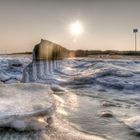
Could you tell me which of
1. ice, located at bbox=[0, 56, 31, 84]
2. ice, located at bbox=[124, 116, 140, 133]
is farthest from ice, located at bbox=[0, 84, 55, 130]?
ice, located at bbox=[0, 56, 31, 84]

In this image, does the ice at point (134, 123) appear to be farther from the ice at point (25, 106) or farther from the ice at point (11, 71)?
the ice at point (11, 71)

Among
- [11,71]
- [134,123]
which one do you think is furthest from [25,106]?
[11,71]

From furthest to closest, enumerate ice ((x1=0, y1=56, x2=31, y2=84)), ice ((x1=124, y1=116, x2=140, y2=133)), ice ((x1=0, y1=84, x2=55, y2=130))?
1. ice ((x1=0, y1=56, x2=31, y2=84))
2. ice ((x1=124, y1=116, x2=140, y2=133))
3. ice ((x1=0, y1=84, x2=55, y2=130))

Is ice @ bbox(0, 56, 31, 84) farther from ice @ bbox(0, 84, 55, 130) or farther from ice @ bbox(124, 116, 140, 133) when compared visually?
ice @ bbox(124, 116, 140, 133)

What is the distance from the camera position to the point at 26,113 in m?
3.43

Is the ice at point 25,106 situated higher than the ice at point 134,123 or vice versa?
the ice at point 25,106

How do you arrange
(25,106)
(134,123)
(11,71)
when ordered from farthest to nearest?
1. (11,71)
2. (134,123)
3. (25,106)

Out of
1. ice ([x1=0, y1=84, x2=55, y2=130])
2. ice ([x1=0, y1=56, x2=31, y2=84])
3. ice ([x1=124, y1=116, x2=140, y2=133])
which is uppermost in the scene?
ice ([x1=0, y1=84, x2=55, y2=130])

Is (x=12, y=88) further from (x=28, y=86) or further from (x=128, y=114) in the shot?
(x=128, y=114)

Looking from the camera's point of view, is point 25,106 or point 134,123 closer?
point 25,106

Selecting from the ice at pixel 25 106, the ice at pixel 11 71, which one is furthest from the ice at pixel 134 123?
the ice at pixel 11 71

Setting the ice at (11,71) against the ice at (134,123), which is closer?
the ice at (134,123)

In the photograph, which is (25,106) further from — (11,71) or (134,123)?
(11,71)

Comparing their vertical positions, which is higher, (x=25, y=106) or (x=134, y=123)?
(x=25, y=106)
